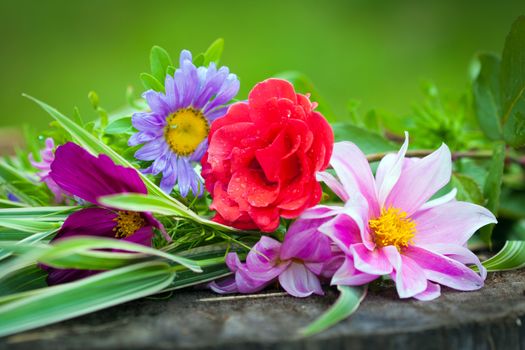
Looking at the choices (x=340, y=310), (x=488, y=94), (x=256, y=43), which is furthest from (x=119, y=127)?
(x=256, y=43)

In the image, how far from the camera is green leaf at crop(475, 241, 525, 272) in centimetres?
88

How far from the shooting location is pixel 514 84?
1.03 m

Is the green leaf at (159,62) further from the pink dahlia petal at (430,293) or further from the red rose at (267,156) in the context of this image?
the pink dahlia petal at (430,293)

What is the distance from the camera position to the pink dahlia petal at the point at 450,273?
2.65ft

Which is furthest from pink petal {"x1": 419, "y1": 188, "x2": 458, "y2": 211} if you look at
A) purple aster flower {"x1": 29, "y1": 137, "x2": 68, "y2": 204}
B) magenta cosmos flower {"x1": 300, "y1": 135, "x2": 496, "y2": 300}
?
purple aster flower {"x1": 29, "y1": 137, "x2": 68, "y2": 204}

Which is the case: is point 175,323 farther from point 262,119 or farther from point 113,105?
point 113,105

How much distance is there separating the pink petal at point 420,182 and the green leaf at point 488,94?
31 cm

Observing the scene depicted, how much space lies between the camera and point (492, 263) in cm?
88

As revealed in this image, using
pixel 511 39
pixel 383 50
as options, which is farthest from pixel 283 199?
pixel 383 50

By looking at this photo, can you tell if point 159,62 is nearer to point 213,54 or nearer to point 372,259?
point 213,54

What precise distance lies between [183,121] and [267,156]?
154 mm

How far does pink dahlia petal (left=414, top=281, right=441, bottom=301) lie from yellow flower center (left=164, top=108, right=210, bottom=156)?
0.34m

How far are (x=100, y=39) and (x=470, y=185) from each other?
4.04 m

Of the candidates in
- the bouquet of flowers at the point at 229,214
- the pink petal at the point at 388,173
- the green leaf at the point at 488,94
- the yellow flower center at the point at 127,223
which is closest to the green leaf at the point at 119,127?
the bouquet of flowers at the point at 229,214
